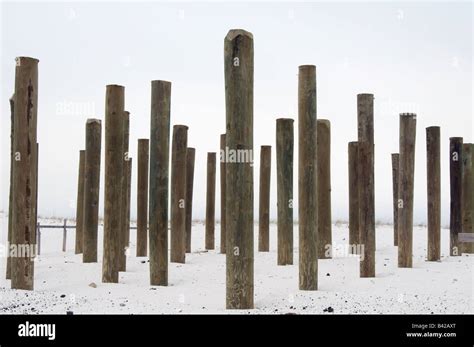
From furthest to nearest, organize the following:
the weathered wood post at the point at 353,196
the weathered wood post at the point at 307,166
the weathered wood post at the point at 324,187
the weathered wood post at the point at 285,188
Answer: the weathered wood post at the point at 324,187
the weathered wood post at the point at 285,188
the weathered wood post at the point at 353,196
the weathered wood post at the point at 307,166

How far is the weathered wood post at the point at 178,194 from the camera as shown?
12.9 metres

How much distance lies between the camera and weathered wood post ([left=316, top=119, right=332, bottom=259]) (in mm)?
13539

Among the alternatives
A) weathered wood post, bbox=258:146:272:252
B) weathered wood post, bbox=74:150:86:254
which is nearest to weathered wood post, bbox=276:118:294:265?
weathered wood post, bbox=258:146:272:252

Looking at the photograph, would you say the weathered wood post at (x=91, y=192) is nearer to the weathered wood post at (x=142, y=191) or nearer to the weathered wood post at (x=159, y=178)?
the weathered wood post at (x=142, y=191)

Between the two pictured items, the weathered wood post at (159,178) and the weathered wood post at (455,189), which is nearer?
the weathered wood post at (159,178)

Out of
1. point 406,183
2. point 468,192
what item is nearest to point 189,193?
point 406,183

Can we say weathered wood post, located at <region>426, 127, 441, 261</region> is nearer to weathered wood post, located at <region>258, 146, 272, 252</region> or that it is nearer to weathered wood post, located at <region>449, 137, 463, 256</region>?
weathered wood post, located at <region>449, 137, 463, 256</region>

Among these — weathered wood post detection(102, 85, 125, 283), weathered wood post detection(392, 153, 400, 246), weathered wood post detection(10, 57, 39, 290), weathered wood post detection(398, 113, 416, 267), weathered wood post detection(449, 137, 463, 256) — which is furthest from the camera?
weathered wood post detection(392, 153, 400, 246)

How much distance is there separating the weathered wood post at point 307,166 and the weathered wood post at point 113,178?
2841 millimetres

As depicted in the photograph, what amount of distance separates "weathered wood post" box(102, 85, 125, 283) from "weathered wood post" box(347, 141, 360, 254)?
4193 millimetres

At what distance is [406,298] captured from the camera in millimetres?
9031

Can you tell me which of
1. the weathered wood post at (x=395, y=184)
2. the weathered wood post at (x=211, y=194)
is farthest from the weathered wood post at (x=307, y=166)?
the weathered wood post at (x=211, y=194)

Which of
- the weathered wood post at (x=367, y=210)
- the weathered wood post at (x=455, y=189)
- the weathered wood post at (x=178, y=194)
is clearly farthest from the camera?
the weathered wood post at (x=455, y=189)
